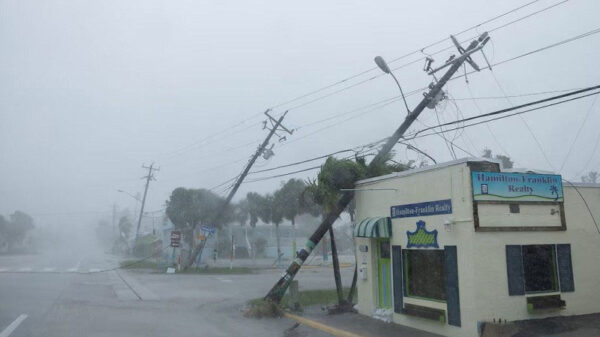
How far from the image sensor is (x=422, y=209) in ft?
38.0

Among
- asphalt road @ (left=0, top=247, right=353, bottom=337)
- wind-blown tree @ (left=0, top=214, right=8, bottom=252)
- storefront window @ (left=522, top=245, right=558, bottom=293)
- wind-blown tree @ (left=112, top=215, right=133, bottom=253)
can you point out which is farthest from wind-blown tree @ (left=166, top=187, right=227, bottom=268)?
wind-blown tree @ (left=0, top=214, right=8, bottom=252)

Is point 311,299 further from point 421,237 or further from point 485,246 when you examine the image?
point 485,246

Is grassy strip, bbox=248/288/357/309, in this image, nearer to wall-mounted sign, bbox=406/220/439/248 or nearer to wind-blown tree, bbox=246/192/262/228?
wall-mounted sign, bbox=406/220/439/248

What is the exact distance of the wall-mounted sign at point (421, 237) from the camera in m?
11.2

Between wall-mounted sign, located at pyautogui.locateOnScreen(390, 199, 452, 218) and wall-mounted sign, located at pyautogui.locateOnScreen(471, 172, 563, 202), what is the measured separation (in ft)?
2.53

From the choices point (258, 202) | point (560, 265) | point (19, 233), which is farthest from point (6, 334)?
point (19, 233)

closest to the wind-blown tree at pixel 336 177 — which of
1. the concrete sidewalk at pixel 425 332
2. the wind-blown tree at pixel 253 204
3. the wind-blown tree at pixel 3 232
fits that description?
the concrete sidewalk at pixel 425 332

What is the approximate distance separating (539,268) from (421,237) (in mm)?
2495

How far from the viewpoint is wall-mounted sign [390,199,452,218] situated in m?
10.8

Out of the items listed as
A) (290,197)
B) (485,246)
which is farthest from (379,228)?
(290,197)

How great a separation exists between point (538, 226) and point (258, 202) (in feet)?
118

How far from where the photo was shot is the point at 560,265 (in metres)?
10.9

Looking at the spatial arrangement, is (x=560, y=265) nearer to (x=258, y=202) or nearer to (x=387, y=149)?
(x=387, y=149)

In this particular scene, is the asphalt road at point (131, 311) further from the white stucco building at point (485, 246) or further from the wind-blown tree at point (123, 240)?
the wind-blown tree at point (123, 240)
